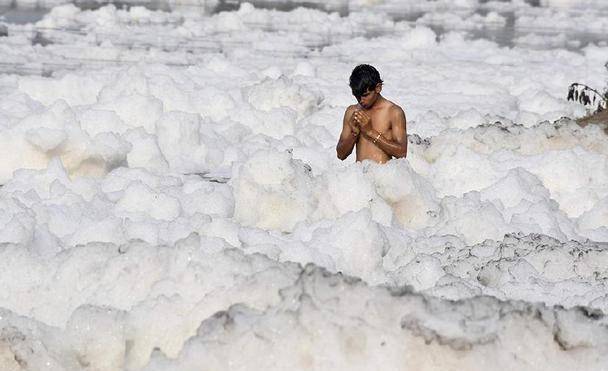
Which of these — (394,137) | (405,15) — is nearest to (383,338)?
(394,137)

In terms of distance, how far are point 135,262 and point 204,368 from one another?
0.78 metres

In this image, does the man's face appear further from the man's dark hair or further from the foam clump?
the foam clump

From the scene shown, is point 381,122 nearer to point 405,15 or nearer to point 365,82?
point 365,82

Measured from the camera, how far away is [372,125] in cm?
501

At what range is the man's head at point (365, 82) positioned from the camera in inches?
189

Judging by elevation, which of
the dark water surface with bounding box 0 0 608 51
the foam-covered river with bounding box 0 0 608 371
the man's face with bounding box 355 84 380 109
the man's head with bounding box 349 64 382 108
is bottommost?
the dark water surface with bounding box 0 0 608 51

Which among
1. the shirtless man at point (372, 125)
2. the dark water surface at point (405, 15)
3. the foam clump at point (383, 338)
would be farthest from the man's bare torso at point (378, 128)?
the dark water surface at point (405, 15)

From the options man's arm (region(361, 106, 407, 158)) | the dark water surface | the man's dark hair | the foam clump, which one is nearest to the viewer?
the foam clump

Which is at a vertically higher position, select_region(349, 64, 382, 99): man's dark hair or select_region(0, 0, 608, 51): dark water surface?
select_region(349, 64, 382, 99): man's dark hair

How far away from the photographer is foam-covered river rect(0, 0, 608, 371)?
8.09 feet

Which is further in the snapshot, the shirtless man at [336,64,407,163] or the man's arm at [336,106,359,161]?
the man's arm at [336,106,359,161]

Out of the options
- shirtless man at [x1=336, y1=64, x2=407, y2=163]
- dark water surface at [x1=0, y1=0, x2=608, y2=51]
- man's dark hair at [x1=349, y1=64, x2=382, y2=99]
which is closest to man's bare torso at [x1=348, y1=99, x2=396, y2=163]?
shirtless man at [x1=336, y1=64, x2=407, y2=163]

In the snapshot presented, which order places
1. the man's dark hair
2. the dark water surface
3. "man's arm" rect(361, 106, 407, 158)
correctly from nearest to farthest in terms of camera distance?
the man's dark hair, "man's arm" rect(361, 106, 407, 158), the dark water surface

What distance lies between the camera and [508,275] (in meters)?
3.40
